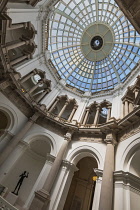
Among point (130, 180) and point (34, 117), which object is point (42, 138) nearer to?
point (34, 117)

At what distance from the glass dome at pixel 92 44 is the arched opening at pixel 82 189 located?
36.0 feet

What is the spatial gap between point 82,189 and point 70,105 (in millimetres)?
10355

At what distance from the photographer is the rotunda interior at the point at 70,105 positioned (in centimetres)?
741

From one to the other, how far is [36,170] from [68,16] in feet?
69.5

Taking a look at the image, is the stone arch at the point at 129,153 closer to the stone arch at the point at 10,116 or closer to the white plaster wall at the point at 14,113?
the white plaster wall at the point at 14,113

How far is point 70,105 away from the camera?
17.4 meters

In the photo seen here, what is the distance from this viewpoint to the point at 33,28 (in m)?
12.9

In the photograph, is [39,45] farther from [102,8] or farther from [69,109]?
[102,8]

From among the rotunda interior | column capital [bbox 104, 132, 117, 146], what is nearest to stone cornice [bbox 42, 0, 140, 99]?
the rotunda interior

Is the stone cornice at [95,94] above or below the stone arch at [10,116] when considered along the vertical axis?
above

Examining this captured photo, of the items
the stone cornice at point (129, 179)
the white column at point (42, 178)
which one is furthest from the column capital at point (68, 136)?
the stone cornice at point (129, 179)

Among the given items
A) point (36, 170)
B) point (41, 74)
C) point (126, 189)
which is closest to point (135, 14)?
point (126, 189)

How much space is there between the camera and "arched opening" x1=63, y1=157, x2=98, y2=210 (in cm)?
1191

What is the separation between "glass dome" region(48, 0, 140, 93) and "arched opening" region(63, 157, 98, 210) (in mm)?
10987
